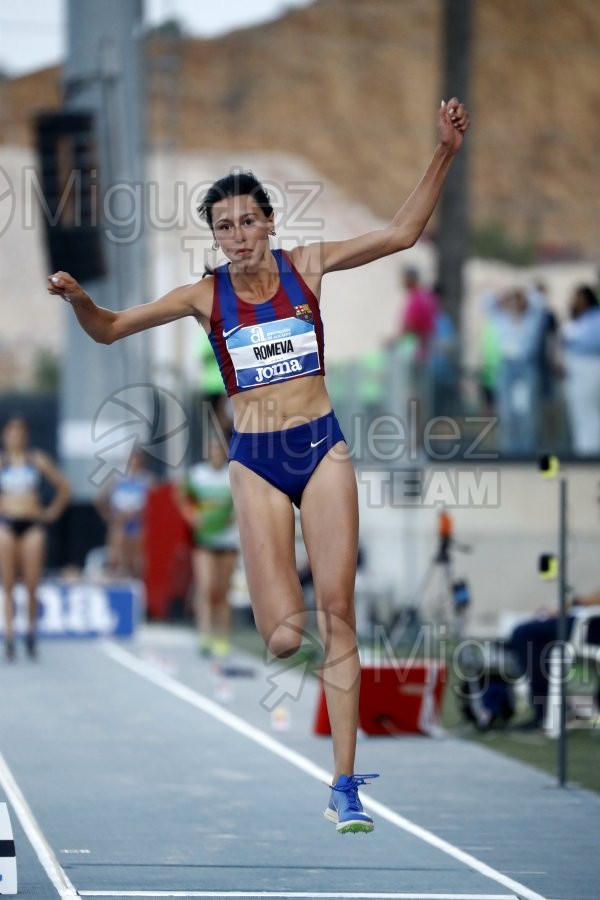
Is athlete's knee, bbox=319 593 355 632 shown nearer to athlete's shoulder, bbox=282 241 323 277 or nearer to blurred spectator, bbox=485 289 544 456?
athlete's shoulder, bbox=282 241 323 277

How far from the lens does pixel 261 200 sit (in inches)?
268

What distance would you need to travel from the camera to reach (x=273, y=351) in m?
6.77

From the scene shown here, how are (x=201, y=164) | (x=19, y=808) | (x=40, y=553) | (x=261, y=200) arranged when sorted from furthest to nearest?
(x=201, y=164)
(x=40, y=553)
(x=19, y=808)
(x=261, y=200)

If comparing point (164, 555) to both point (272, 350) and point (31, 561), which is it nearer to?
point (31, 561)

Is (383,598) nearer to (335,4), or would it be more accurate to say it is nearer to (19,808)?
(19,808)

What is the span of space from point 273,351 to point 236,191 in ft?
1.99

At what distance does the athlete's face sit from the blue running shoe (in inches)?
76.4

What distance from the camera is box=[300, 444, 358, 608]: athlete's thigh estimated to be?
673 centimetres

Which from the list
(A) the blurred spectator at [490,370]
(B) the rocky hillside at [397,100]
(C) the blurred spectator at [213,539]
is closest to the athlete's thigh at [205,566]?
(C) the blurred spectator at [213,539]

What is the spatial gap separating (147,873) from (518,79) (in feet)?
342

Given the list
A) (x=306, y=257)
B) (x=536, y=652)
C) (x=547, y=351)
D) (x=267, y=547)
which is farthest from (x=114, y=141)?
(x=267, y=547)

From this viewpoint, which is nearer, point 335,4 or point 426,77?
point 426,77

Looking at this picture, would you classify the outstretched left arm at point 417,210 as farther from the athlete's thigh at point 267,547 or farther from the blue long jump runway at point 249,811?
the blue long jump runway at point 249,811

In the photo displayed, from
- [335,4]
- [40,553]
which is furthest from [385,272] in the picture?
[40,553]
